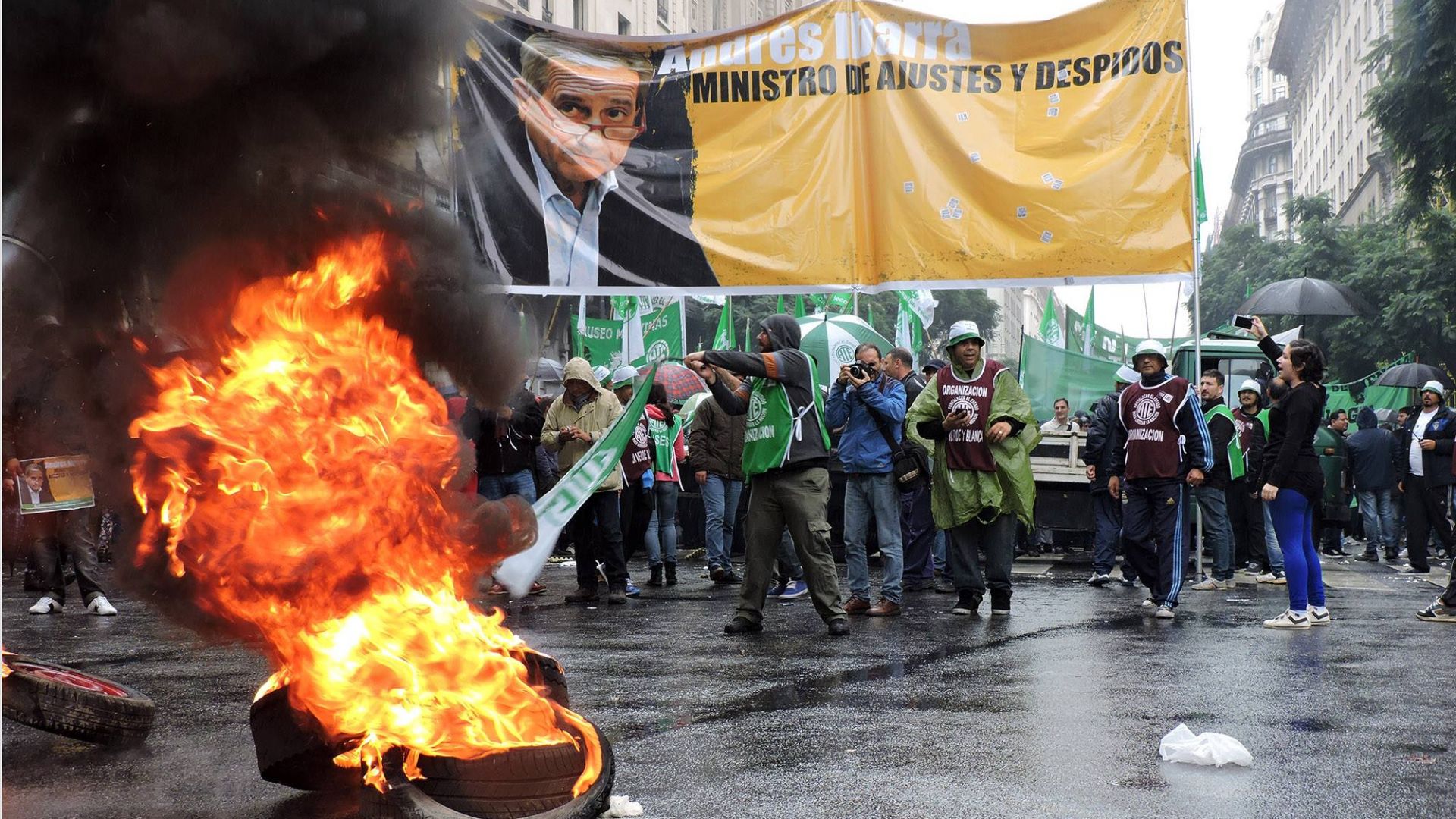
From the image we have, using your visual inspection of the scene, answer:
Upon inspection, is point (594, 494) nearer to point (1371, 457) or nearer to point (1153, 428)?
point (1153, 428)

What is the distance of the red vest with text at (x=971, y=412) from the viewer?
943cm

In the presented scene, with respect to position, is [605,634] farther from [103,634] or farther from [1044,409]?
[1044,409]

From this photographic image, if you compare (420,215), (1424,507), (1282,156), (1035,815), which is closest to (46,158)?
(420,215)

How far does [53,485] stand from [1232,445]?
32.7ft

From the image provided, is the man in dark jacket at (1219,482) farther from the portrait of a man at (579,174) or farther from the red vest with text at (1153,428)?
the portrait of a man at (579,174)

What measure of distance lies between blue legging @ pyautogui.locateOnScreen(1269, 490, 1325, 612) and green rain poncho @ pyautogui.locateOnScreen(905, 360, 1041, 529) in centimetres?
159

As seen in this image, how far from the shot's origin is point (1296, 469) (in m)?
8.77

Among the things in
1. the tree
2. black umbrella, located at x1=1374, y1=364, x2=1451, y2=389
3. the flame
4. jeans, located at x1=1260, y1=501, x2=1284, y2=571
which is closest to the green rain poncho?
jeans, located at x1=1260, y1=501, x2=1284, y2=571

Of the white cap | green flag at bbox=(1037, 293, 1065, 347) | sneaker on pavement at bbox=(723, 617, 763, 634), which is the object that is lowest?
sneaker on pavement at bbox=(723, 617, 763, 634)

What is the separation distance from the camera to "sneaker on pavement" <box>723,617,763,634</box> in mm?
8297

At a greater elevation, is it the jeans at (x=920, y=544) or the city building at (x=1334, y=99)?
the city building at (x=1334, y=99)

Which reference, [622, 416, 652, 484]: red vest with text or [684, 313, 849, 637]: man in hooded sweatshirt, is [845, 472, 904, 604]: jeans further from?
[622, 416, 652, 484]: red vest with text

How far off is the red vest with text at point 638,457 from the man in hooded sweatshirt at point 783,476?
286cm

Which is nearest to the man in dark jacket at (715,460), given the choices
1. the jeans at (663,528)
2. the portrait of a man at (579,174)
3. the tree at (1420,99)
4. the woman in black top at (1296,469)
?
the jeans at (663,528)
